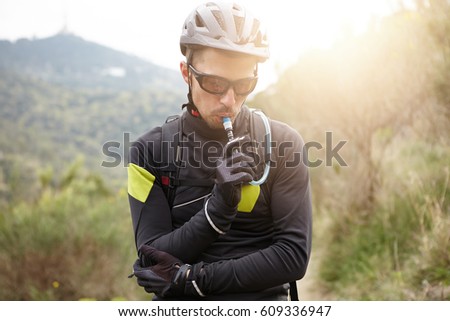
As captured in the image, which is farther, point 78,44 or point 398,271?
point 78,44

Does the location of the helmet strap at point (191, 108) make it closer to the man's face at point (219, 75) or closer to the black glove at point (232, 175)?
the man's face at point (219, 75)

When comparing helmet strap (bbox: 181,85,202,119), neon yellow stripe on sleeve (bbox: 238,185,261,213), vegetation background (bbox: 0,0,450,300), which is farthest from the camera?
vegetation background (bbox: 0,0,450,300)

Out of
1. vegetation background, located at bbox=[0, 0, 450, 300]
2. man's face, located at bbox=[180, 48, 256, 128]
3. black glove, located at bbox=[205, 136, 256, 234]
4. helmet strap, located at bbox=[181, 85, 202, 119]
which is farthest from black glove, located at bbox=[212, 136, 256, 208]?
vegetation background, located at bbox=[0, 0, 450, 300]

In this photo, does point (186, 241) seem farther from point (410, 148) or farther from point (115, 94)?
point (115, 94)

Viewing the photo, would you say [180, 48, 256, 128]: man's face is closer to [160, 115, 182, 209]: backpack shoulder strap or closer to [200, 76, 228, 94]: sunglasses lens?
[200, 76, 228, 94]: sunglasses lens

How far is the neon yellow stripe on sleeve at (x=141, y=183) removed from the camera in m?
1.71

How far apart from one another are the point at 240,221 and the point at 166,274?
1.11 feet

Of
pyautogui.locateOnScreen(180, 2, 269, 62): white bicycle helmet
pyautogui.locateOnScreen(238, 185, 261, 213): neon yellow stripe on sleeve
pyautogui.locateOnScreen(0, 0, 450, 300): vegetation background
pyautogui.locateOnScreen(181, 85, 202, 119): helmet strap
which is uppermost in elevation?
pyautogui.locateOnScreen(180, 2, 269, 62): white bicycle helmet

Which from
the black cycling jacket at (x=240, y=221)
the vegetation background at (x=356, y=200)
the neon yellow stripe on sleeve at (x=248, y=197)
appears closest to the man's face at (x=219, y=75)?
the black cycling jacket at (x=240, y=221)

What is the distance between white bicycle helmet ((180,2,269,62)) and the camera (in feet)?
5.69
